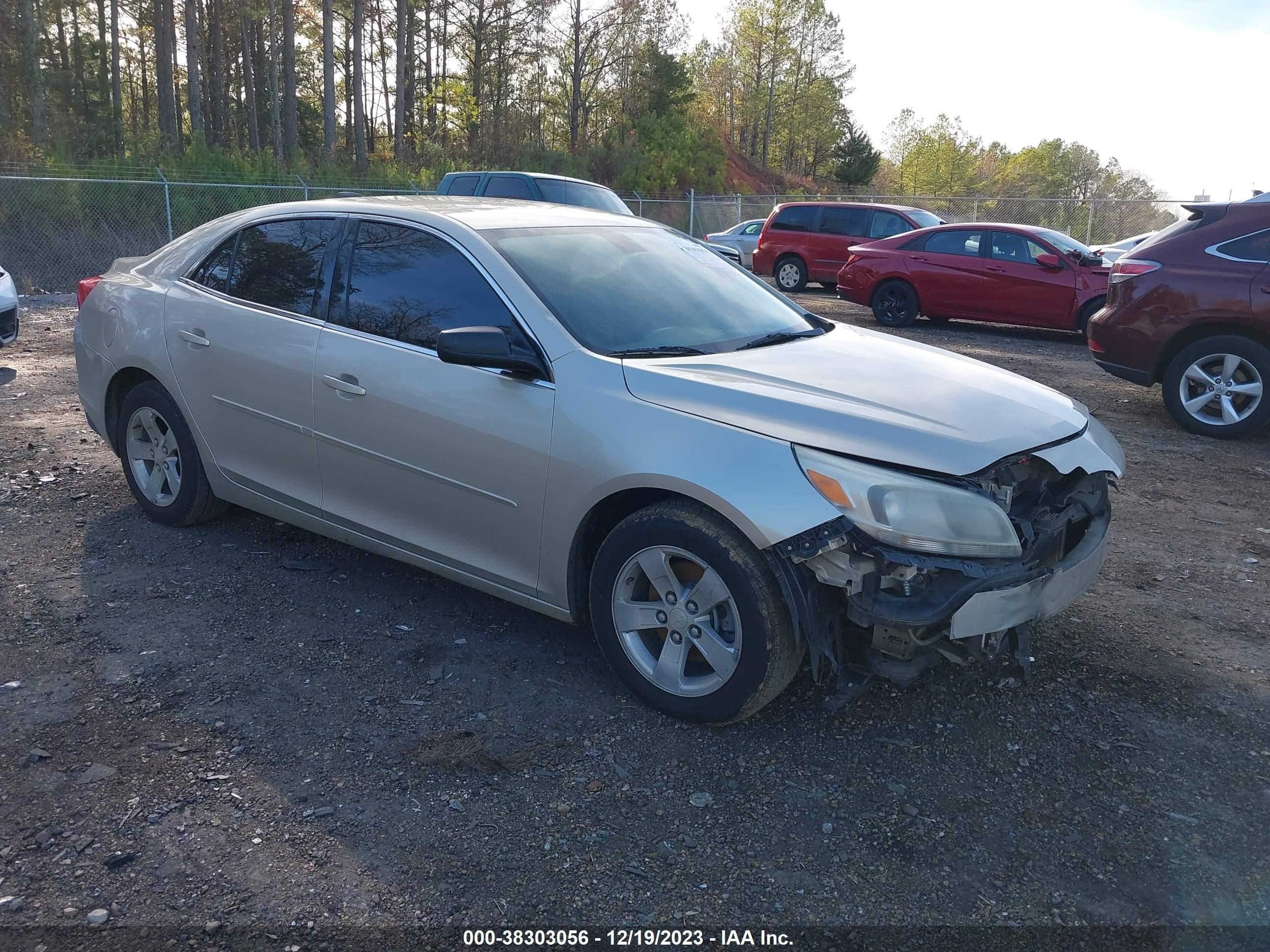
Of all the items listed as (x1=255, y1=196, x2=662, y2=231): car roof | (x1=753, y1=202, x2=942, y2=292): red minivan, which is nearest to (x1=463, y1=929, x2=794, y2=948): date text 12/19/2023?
(x1=255, y1=196, x2=662, y2=231): car roof

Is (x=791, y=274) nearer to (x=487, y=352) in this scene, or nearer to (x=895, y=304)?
(x=895, y=304)

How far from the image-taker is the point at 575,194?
46.1 ft

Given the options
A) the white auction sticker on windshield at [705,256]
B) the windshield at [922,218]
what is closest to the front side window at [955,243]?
the windshield at [922,218]

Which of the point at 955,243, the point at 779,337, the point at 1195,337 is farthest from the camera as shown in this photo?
the point at 955,243

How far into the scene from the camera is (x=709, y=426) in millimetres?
3146

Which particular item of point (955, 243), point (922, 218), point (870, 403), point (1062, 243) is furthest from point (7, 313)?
point (922, 218)

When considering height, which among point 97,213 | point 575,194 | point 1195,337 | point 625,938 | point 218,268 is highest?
point 575,194

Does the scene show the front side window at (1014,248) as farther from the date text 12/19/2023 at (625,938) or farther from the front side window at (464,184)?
the date text 12/19/2023 at (625,938)

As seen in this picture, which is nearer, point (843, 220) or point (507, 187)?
point (507, 187)

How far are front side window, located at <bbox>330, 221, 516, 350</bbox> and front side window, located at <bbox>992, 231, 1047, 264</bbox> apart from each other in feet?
36.3

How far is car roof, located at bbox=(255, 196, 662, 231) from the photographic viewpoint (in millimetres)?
4074

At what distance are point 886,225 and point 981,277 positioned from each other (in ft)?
16.5

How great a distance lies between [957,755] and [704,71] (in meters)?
66.4

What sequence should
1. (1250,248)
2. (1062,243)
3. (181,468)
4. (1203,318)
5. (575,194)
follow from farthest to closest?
1. (575,194)
2. (1062,243)
3. (1203,318)
4. (1250,248)
5. (181,468)
